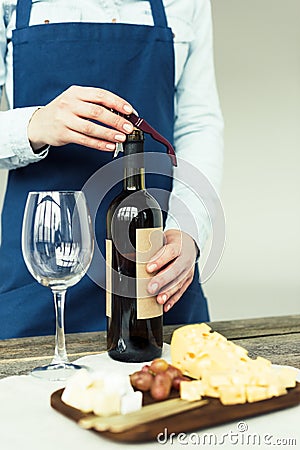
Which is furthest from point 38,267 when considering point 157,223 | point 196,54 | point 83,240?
point 196,54

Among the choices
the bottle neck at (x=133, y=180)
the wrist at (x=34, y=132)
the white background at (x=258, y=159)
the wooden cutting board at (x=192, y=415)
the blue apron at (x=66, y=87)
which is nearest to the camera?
the wooden cutting board at (x=192, y=415)

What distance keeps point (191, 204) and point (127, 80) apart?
28 cm

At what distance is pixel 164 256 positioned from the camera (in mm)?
1011

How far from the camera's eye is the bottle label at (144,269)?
97cm

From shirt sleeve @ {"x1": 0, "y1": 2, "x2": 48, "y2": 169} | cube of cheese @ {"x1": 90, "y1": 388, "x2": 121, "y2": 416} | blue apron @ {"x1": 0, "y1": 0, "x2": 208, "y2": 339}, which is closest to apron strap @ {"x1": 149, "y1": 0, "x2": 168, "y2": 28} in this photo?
blue apron @ {"x1": 0, "y1": 0, "x2": 208, "y2": 339}

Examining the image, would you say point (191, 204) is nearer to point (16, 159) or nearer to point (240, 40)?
point (16, 159)

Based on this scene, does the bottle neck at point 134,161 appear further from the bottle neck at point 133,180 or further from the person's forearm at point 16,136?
the person's forearm at point 16,136

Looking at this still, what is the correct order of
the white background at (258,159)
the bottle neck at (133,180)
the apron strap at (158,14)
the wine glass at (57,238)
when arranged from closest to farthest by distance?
1. the wine glass at (57,238)
2. the bottle neck at (133,180)
3. the apron strap at (158,14)
4. the white background at (258,159)

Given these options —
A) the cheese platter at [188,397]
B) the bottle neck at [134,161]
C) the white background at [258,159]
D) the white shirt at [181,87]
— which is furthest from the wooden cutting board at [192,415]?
the white background at [258,159]

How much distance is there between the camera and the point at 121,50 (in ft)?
4.59

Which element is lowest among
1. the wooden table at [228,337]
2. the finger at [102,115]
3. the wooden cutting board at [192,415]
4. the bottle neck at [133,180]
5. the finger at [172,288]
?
the wooden table at [228,337]

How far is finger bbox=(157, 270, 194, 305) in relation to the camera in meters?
0.99

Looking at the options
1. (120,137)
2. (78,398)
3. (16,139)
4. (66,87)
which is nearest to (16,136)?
(16,139)

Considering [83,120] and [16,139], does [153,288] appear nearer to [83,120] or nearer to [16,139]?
Result: [83,120]
